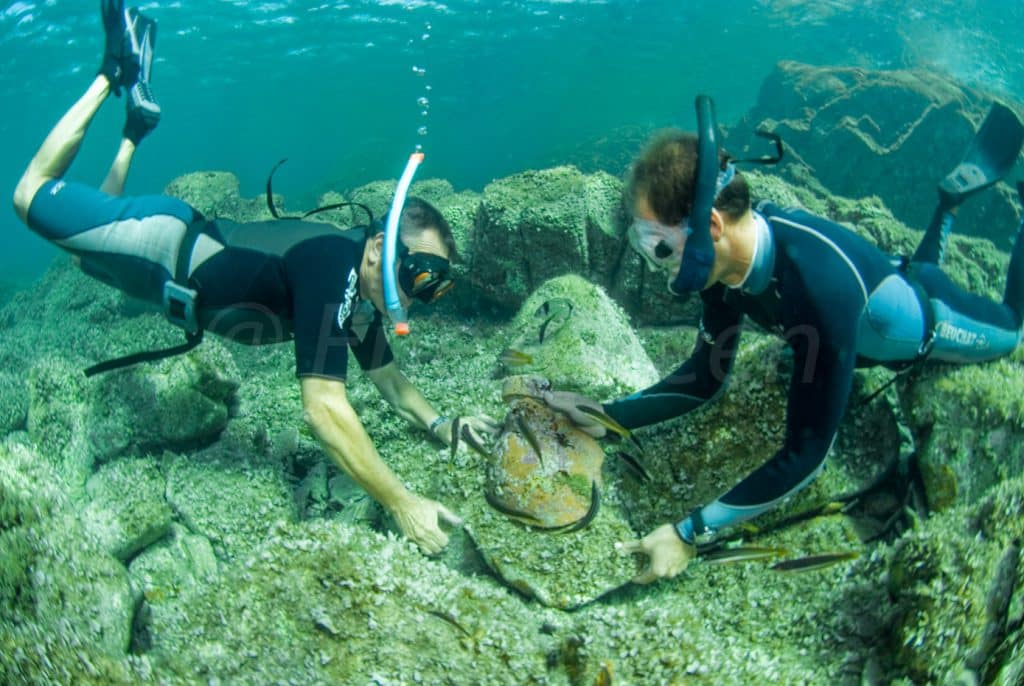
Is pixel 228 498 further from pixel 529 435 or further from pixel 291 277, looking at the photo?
pixel 529 435

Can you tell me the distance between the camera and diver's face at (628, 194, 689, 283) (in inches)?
89.1

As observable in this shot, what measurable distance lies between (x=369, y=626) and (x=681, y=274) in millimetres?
2105

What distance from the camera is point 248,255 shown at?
12.2 feet

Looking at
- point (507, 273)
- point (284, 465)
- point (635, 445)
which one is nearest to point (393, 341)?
point (507, 273)

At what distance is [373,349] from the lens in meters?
4.26

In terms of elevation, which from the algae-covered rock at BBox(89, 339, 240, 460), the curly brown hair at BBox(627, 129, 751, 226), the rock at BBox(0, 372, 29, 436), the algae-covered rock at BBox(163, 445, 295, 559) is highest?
the curly brown hair at BBox(627, 129, 751, 226)

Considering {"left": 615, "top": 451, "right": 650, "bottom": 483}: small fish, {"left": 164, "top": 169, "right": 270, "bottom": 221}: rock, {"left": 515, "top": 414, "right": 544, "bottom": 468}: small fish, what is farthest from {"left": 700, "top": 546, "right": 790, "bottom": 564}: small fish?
{"left": 164, "top": 169, "right": 270, "bottom": 221}: rock

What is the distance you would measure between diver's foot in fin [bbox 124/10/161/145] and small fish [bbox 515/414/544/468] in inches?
195

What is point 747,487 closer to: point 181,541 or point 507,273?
point 181,541

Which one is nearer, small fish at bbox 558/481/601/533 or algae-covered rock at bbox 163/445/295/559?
small fish at bbox 558/481/601/533

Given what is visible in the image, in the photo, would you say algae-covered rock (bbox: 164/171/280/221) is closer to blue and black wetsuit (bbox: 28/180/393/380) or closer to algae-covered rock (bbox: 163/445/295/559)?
blue and black wetsuit (bbox: 28/180/393/380)

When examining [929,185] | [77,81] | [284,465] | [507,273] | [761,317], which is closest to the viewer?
[761,317]

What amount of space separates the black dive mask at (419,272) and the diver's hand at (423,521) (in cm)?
129

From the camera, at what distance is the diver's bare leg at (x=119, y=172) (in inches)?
195
